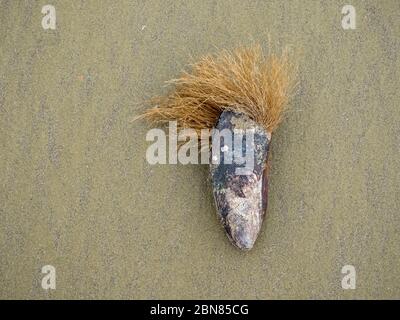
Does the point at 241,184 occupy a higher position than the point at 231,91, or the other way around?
the point at 231,91

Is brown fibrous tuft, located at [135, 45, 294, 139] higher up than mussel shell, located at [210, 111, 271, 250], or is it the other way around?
brown fibrous tuft, located at [135, 45, 294, 139]

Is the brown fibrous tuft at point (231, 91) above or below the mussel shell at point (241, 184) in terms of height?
above

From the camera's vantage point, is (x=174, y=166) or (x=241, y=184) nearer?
(x=241, y=184)

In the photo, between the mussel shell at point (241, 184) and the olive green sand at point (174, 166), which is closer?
the mussel shell at point (241, 184)

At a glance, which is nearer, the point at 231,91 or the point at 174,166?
the point at 231,91
